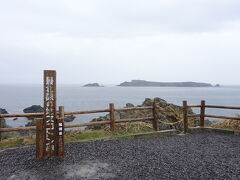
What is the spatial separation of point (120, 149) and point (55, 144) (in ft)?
6.39

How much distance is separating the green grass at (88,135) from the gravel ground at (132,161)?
0.58 meters

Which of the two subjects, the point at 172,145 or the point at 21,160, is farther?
the point at 172,145

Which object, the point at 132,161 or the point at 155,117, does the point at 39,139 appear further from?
the point at 155,117

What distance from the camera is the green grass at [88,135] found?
773cm

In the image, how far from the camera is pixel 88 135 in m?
8.65

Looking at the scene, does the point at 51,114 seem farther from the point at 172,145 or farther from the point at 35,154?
the point at 172,145

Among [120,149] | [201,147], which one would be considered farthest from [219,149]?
[120,149]

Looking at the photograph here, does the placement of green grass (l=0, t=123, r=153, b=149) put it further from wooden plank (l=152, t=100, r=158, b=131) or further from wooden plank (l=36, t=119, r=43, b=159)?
wooden plank (l=36, t=119, r=43, b=159)

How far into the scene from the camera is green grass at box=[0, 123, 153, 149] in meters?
7.73

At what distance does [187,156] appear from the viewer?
21.1 feet

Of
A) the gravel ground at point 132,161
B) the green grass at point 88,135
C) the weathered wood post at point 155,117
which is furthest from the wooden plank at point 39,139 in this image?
the weathered wood post at point 155,117

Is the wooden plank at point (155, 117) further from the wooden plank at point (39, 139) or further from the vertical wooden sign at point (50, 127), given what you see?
the wooden plank at point (39, 139)

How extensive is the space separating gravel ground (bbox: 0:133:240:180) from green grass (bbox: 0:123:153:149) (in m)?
0.58

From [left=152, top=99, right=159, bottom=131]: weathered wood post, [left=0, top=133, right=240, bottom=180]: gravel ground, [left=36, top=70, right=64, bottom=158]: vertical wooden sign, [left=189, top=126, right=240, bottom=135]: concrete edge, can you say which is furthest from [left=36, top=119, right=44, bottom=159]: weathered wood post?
[left=189, top=126, right=240, bottom=135]: concrete edge
